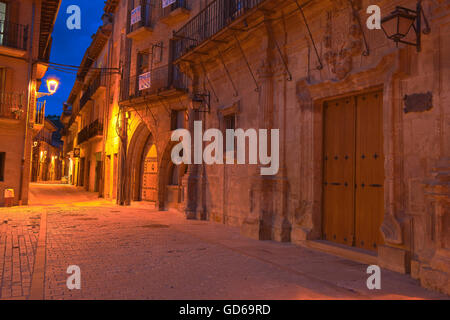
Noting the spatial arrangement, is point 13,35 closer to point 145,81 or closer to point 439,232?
point 145,81

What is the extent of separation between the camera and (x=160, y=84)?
16062mm

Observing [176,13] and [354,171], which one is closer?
[354,171]

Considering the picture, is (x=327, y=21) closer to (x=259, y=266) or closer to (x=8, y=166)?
(x=259, y=266)

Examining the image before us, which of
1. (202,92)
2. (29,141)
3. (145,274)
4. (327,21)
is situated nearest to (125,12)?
(29,141)

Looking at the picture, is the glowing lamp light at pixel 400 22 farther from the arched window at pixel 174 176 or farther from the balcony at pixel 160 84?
the arched window at pixel 174 176

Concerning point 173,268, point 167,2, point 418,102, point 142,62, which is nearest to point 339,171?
point 418,102

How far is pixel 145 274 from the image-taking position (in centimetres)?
539

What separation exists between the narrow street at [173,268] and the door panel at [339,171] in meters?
0.72

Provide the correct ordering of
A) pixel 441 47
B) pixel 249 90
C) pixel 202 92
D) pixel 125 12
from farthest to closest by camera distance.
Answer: pixel 125 12 < pixel 202 92 < pixel 249 90 < pixel 441 47

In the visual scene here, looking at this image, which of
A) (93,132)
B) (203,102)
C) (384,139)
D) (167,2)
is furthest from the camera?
(93,132)

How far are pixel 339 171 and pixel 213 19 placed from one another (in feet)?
24.3

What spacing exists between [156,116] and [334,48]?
10.5m

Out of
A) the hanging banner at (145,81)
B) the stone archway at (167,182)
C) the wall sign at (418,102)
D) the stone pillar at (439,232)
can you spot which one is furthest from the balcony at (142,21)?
the stone pillar at (439,232)

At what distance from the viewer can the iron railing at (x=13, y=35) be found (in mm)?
16062
